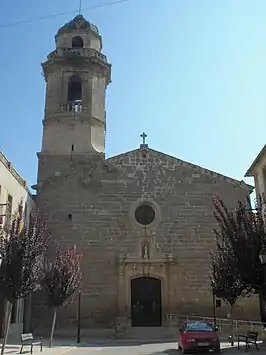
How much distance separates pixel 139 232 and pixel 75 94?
11232 mm

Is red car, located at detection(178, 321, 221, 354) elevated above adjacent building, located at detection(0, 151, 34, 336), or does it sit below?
below

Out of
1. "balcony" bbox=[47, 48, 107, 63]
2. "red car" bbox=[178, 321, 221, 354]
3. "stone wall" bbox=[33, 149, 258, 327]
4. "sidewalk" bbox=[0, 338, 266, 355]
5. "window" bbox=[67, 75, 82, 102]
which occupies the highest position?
"balcony" bbox=[47, 48, 107, 63]

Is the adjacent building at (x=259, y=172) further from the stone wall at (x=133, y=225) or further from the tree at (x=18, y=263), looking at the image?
the tree at (x=18, y=263)

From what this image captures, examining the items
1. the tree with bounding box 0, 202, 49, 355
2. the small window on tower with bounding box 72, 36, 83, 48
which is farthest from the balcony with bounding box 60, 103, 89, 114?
the tree with bounding box 0, 202, 49, 355

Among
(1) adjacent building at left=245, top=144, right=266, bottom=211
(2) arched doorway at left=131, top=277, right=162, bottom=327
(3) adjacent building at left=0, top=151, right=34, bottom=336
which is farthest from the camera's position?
(2) arched doorway at left=131, top=277, right=162, bottom=327

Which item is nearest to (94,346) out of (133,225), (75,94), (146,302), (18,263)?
(146,302)

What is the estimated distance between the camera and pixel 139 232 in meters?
25.0

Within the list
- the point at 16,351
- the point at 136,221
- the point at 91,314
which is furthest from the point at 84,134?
the point at 16,351

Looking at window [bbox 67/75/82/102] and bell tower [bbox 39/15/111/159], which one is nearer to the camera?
bell tower [bbox 39/15/111/159]

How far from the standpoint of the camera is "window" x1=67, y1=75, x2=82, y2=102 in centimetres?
3042

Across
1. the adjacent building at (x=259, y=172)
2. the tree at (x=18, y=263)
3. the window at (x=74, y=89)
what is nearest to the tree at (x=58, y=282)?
the tree at (x=18, y=263)

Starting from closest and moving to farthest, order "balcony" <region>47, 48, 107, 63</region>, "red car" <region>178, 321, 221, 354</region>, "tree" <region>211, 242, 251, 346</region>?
1. "red car" <region>178, 321, 221, 354</region>
2. "tree" <region>211, 242, 251, 346</region>
3. "balcony" <region>47, 48, 107, 63</region>

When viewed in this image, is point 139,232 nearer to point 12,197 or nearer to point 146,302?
point 146,302

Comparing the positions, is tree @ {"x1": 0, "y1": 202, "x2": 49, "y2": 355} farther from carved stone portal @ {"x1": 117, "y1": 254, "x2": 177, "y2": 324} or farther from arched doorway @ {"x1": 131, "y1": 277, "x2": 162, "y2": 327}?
arched doorway @ {"x1": 131, "y1": 277, "x2": 162, "y2": 327}
